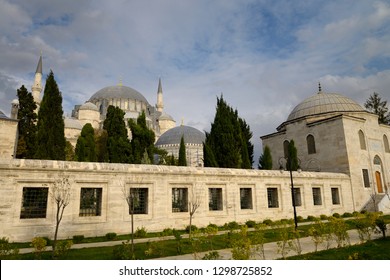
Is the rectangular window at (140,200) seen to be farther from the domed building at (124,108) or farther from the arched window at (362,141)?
the domed building at (124,108)

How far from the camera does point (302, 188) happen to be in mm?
19234

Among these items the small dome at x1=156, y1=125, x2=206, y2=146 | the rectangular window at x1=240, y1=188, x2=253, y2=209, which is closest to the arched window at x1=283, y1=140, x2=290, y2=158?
the rectangular window at x1=240, y1=188, x2=253, y2=209

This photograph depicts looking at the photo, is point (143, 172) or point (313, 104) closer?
point (143, 172)

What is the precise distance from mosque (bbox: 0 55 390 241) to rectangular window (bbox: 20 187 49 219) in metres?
0.04

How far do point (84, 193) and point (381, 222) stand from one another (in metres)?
12.3

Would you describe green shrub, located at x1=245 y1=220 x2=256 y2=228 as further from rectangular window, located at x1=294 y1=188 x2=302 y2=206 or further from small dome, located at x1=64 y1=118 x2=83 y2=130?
small dome, located at x1=64 y1=118 x2=83 y2=130

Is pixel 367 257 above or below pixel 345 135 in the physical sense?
below

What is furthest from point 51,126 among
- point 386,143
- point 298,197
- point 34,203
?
point 386,143

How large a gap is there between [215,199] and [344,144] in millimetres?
13634

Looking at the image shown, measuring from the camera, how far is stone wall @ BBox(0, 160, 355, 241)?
1116 cm

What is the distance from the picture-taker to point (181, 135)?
56406 millimetres

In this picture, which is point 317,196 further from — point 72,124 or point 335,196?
point 72,124
